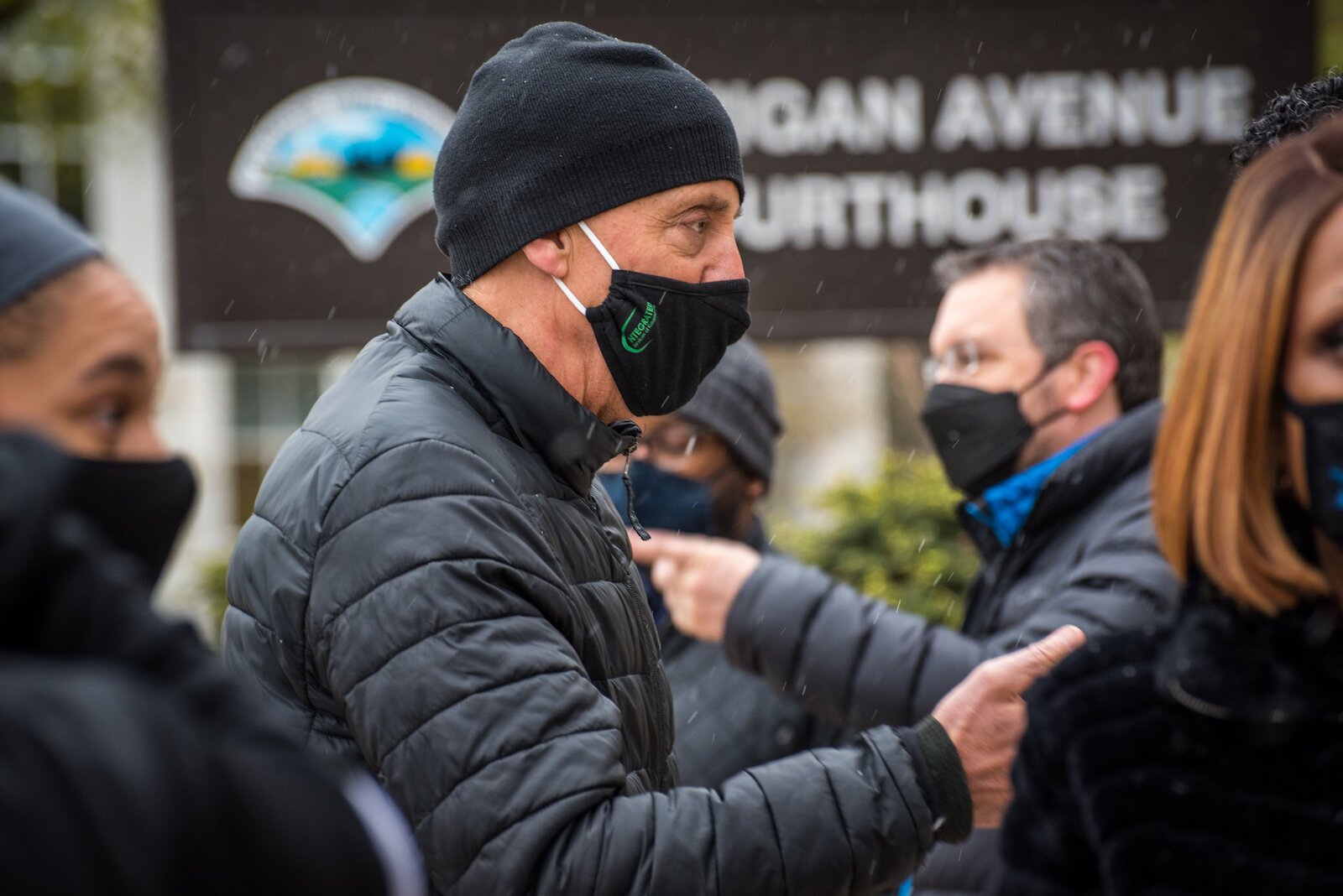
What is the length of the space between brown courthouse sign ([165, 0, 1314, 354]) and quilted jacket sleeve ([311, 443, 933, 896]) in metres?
2.88

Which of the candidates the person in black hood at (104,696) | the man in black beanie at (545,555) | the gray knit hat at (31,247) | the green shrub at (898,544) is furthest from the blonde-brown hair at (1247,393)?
the green shrub at (898,544)

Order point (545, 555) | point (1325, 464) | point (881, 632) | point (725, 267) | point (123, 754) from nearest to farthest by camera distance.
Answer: point (123, 754), point (1325, 464), point (545, 555), point (725, 267), point (881, 632)

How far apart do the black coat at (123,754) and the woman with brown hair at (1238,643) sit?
831 millimetres

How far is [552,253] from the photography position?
252 centimetres

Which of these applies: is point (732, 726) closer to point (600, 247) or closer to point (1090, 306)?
point (1090, 306)

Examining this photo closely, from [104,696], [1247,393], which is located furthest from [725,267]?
[104,696]

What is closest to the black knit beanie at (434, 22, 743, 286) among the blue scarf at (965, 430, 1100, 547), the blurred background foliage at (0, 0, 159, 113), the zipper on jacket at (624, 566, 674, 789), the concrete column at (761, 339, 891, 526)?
the zipper on jacket at (624, 566, 674, 789)

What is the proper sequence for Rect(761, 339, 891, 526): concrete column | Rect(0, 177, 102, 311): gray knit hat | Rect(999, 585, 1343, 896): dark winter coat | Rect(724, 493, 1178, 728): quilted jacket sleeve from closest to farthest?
Rect(0, 177, 102, 311): gray knit hat < Rect(999, 585, 1343, 896): dark winter coat < Rect(724, 493, 1178, 728): quilted jacket sleeve < Rect(761, 339, 891, 526): concrete column

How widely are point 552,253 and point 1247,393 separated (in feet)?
4.27

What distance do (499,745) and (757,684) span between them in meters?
1.90

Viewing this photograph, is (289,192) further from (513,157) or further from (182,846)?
(182,846)

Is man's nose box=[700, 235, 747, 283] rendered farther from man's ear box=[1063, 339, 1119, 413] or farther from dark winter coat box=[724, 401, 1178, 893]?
man's ear box=[1063, 339, 1119, 413]

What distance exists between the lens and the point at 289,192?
482cm

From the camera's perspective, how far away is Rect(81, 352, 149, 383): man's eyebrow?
134cm
